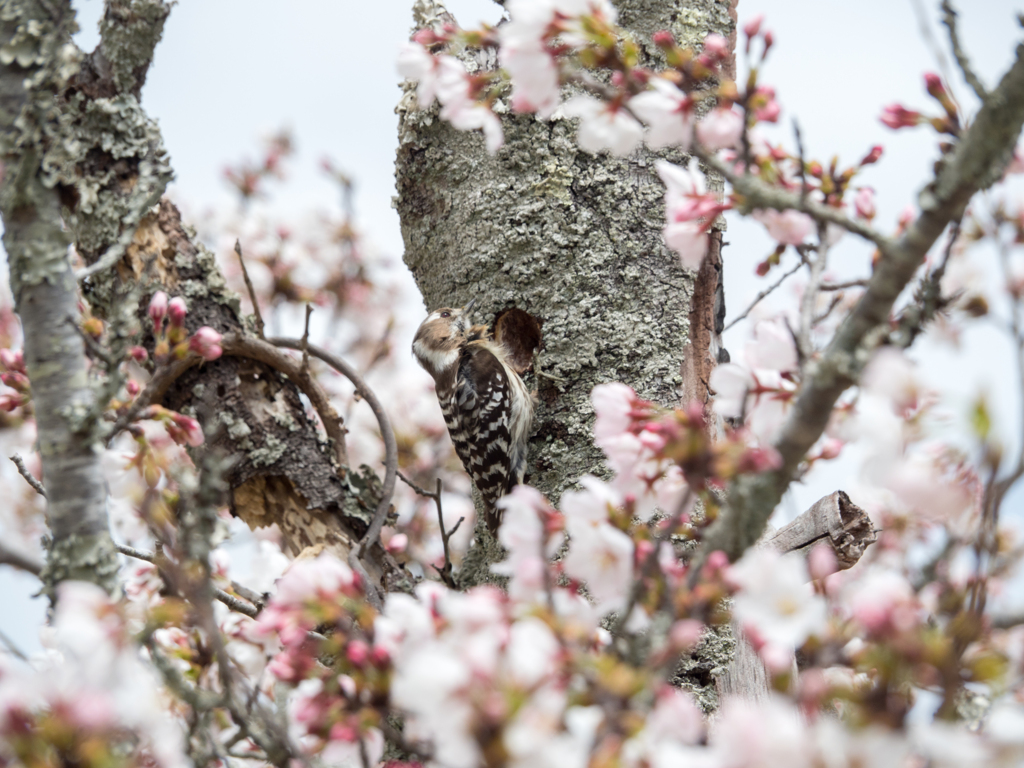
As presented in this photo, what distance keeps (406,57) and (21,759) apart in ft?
3.74

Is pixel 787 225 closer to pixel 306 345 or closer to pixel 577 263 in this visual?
pixel 577 263

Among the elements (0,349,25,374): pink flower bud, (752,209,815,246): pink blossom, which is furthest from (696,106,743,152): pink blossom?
(0,349,25,374): pink flower bud

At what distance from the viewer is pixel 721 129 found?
3.88 feet

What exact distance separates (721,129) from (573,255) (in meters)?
1.28

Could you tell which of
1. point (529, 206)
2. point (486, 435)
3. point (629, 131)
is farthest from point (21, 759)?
point (486, 435)

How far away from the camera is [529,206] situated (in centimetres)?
251

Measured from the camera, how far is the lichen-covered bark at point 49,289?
1239mm

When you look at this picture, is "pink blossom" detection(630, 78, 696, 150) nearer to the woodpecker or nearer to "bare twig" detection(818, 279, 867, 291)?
"bare twig" detection(818, 279, 867, 291)

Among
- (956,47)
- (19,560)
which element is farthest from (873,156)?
(19,560)

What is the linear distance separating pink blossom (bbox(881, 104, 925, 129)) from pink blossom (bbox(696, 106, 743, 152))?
21 cm

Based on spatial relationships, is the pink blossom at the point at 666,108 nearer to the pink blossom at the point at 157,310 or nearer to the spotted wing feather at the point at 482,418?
the pink blossom at the point at 157,310

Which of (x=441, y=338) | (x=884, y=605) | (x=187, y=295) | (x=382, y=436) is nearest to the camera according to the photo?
(x=884, y=605)

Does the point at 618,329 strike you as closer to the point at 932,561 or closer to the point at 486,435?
the point at 486,435

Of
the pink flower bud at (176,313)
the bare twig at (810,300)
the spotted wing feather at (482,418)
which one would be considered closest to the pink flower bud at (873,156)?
the bare twig at (810,300)
